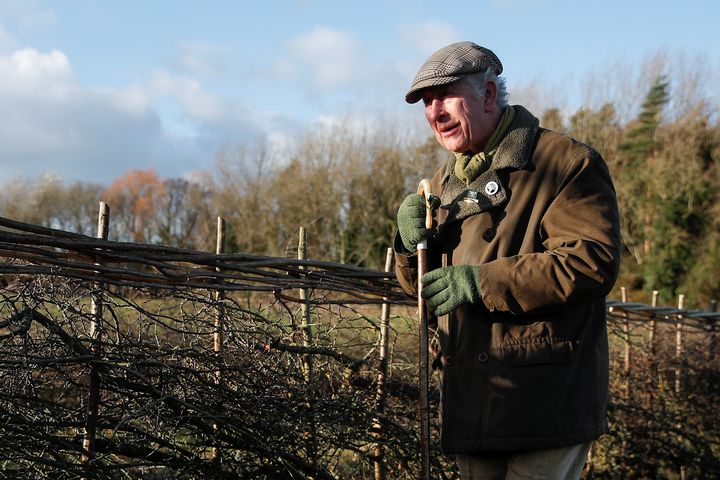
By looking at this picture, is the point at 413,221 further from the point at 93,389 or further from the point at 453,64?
the point at 93,389

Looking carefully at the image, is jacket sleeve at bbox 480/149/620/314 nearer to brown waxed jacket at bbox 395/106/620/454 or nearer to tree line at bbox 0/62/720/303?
brown waxed jacket at bbox 395/106/620/454

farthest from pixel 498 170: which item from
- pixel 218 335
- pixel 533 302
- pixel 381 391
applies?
pixel 381 391

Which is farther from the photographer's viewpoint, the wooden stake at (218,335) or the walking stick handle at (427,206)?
the wooden stake at (218,335)

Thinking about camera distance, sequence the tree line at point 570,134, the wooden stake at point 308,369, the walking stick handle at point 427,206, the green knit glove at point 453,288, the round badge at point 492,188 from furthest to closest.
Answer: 1. the tree line at point 570,134
2. the wooden stake at point 308,369
3. the walking stick handle at point 427,206
4. the round badge at point 492,188
5. the green knit glove at point 453,288

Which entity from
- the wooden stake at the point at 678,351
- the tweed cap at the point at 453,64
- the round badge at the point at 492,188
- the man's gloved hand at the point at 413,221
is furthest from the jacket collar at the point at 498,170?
the wooden stake at the point at 678,351

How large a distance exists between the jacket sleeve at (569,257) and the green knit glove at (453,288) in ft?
0.13

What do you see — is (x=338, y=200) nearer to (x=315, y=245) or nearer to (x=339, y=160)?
(x=339, y=160)

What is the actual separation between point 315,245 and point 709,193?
12510 millimetres

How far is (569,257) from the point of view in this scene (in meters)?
2.34

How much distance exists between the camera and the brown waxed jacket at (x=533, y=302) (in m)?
2.38

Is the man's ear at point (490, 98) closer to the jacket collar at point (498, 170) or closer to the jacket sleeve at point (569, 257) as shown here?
the jacket collar at point (498, 170)

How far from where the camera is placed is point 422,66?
265cm

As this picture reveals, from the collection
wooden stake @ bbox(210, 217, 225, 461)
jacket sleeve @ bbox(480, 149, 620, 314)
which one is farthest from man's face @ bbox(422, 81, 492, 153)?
wooden stake @ bbox(210, 217, 225, 461)

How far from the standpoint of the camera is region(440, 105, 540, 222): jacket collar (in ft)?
8.42
